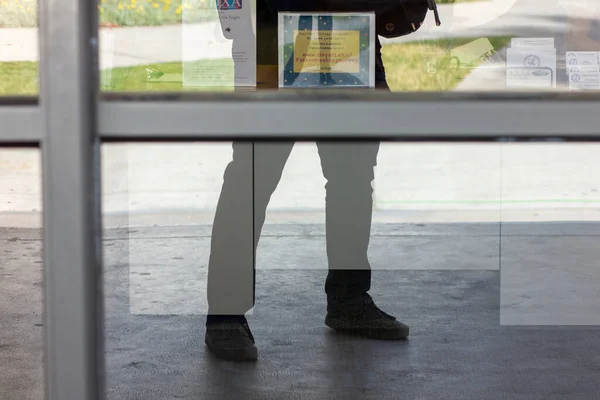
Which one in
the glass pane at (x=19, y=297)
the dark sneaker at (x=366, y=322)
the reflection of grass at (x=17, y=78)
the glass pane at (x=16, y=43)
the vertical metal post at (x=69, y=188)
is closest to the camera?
the vertical metal post at (x=69, y=188)

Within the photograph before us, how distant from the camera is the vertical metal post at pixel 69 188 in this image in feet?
3.29

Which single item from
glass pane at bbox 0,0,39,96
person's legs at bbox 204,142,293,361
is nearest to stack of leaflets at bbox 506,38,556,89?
person's legs at bbox 204,142,293,361

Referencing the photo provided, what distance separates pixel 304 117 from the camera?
1.05 meters

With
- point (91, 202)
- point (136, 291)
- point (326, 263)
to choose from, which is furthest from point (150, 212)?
point (91, 202)

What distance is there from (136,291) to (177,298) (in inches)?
4.7

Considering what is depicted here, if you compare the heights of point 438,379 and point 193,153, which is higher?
point 193,153

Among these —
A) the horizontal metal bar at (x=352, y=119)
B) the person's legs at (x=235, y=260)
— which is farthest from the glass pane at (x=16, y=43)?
the person's legs at (x=235, y=260)

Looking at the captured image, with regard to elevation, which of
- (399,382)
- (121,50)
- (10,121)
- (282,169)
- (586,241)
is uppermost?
(121,50)

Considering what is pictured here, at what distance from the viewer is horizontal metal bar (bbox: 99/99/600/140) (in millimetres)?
1039

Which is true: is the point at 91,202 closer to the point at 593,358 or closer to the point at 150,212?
the point at 150,212

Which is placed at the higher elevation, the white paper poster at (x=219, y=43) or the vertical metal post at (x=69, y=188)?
the white paper poster at (x=219, y=43)

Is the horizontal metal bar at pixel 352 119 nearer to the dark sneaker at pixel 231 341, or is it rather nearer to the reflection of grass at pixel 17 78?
the reflection of grass at pixel 17 78

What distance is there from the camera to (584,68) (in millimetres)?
1932

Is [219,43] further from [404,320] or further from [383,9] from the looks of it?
[404,320]
